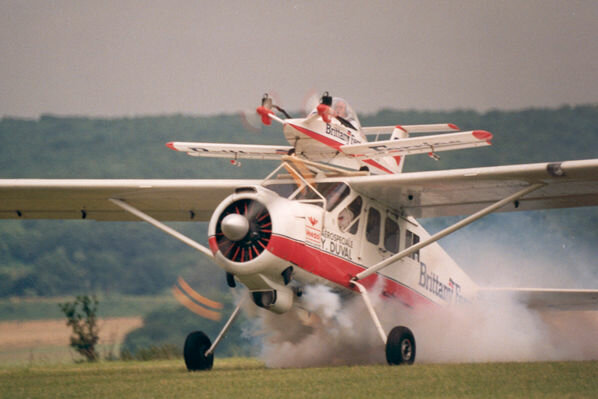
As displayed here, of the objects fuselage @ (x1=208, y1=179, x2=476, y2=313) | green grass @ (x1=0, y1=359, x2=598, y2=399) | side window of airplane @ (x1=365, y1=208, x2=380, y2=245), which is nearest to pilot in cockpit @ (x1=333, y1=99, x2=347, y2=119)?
fuselage @ (x1=208, y1=179, x2=476, y2=313)

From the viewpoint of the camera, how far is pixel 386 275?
44.4 ft

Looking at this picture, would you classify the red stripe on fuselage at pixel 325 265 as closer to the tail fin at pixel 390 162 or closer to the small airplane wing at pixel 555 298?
the tail fin at pixel 390 162

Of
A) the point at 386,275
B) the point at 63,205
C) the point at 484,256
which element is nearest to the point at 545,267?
the point at 484,256

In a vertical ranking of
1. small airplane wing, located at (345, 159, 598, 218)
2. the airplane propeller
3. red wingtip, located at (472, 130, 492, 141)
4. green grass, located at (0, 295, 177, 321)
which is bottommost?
green grass, located at (0, 295, 177, 321)

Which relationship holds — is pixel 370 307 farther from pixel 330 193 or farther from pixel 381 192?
pixel 381 192

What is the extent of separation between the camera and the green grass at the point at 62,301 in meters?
20.8

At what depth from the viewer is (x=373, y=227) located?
43.6 feet

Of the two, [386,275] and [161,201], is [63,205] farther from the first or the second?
[386,275]

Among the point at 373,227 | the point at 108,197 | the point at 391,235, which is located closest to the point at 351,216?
the point at 373,227

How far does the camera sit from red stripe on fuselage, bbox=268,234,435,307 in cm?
1125

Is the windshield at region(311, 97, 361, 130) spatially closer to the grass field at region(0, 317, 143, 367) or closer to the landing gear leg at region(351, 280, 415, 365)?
the landing gear leg at region(351, 280, 415, 365)

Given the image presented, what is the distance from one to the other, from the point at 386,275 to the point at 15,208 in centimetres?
651

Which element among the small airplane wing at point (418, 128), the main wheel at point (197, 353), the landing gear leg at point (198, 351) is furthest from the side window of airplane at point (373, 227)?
the main wheel at point (197, 353)

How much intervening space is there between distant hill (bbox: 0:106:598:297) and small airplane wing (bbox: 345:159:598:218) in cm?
330
